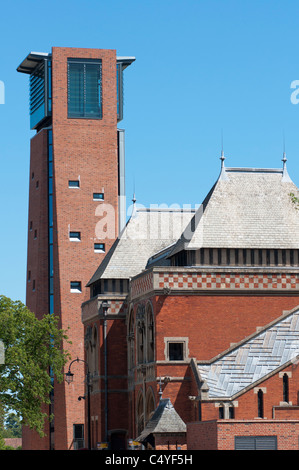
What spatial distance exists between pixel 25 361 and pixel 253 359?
17.6 meters

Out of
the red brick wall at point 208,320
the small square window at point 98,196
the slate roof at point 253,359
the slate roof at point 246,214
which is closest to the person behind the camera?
the slate roof at point 253,359

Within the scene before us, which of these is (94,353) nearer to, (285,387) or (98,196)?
(285,387)

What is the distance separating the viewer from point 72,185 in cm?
10612

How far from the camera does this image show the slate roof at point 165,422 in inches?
2454

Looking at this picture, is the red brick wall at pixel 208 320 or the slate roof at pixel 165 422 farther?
the red brick wall at pixel 208 320

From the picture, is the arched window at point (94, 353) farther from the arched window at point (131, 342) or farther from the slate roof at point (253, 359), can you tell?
the slate roof at point (253, 359)

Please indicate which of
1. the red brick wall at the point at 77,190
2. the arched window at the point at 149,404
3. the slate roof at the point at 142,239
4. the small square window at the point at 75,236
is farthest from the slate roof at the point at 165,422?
the small square window at the point at 75,236

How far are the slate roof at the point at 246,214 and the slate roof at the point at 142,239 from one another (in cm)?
1042

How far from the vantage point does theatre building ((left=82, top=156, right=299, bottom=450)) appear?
61719 mm

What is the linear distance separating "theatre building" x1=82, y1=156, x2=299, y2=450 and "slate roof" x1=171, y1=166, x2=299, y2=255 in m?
0.09

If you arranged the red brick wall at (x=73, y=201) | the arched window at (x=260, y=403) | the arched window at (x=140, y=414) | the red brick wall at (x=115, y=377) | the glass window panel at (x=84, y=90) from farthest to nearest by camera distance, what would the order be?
the glass window panel at (x=84, y=90) → the red brick wall at (x=73, y=201) → the red brick wall at (x=115, y=377) → the arched window at (x=140, y=414) → the arched window at (x=260, y=403)

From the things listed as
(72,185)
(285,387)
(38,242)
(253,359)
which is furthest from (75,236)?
(285,387)

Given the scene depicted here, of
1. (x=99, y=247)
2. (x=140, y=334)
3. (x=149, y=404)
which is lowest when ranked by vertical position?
(x=149, y=404)
